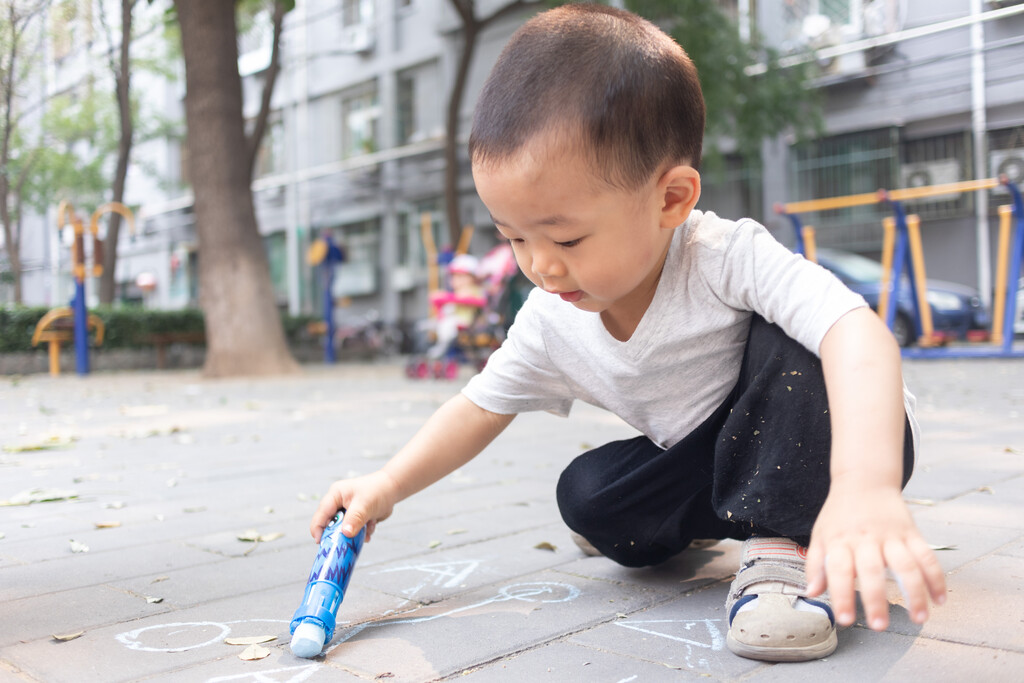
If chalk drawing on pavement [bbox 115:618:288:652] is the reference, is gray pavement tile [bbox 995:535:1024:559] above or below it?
below

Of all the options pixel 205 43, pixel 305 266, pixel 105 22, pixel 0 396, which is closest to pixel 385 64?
pixel 305 266

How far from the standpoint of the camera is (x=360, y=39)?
20172 mm

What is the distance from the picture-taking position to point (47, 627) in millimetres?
1541

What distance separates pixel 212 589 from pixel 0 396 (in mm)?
6877

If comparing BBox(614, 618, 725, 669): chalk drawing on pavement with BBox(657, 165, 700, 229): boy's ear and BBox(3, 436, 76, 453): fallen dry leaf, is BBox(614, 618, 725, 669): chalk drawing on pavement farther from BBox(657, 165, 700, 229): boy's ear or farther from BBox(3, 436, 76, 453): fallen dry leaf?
BBox(3, 436, 76, 453): fallen dry leaf

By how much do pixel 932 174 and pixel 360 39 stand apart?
12195 mm

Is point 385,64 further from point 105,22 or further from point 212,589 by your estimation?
point 212,589

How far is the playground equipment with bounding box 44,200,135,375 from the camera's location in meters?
9.92

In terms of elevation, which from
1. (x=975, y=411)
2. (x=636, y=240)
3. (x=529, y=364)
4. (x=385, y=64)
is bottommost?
(x=975, y=411)

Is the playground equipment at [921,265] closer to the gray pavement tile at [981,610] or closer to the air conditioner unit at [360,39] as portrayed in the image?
the gray pavement tile at [981,610]

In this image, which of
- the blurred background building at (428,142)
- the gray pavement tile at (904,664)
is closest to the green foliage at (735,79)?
the blurred background building at (428,142)

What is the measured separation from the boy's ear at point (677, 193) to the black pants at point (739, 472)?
0.22m

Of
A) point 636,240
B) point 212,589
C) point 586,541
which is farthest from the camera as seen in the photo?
point 586,541

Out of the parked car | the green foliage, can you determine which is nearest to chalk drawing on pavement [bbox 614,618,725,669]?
the parked car
